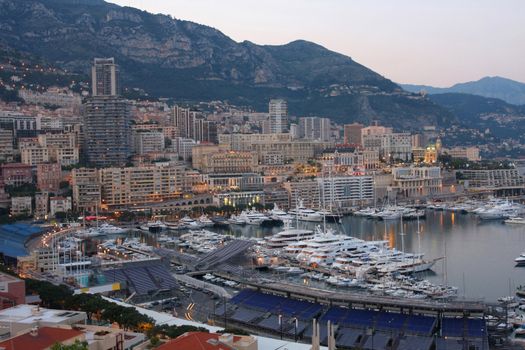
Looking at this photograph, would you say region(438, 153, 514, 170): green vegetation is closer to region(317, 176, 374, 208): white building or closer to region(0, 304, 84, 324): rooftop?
region(317, 176, 374, 208): white building

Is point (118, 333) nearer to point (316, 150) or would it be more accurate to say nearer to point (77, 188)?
point (77, 188)

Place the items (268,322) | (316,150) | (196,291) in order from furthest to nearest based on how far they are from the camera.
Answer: (316,150)
(196,291)
(268,322)

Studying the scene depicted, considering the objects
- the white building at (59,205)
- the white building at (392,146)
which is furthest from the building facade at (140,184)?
the white building at (392,146)

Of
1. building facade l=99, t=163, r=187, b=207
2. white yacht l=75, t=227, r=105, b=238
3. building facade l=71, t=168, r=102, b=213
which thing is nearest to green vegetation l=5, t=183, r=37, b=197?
building facade l=71, t=168, r=102, b=213

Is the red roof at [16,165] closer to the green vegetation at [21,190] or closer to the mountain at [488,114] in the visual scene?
the green vegetation at [21,190]

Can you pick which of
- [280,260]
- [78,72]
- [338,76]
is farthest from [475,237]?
[338,76]
